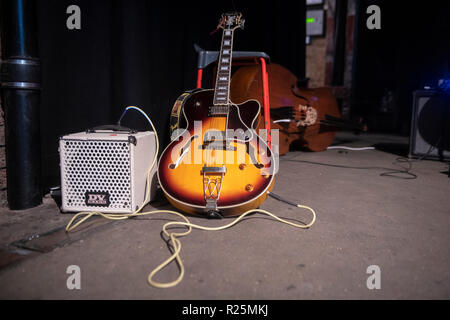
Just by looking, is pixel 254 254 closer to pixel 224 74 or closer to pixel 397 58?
pixel 224 74

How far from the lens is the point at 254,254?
977mm

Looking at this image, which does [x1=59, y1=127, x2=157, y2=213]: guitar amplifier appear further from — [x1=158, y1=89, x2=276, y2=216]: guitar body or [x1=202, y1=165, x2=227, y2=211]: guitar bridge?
[x1=202, y1=165, x2=227, y2=211]: guitar bridge

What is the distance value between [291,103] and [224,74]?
3.72 feet

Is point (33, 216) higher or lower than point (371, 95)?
lower

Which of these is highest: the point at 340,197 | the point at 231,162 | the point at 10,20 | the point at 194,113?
the point at 10,20

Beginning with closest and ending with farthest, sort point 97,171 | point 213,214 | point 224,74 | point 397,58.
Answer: point 213,214 → point 97,171 → point 224,74 → point 397,58

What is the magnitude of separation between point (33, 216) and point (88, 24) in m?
0.92

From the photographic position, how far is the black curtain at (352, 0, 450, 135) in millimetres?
3963

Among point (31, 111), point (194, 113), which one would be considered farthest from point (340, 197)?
point (31, 111)

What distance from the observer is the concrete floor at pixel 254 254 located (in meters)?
0.78

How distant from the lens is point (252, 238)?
1.09 metres

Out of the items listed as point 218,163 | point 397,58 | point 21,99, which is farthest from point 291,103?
point 397,58

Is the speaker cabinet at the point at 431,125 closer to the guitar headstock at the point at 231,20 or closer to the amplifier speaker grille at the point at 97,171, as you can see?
the guitar headstock at the point at 231,20
